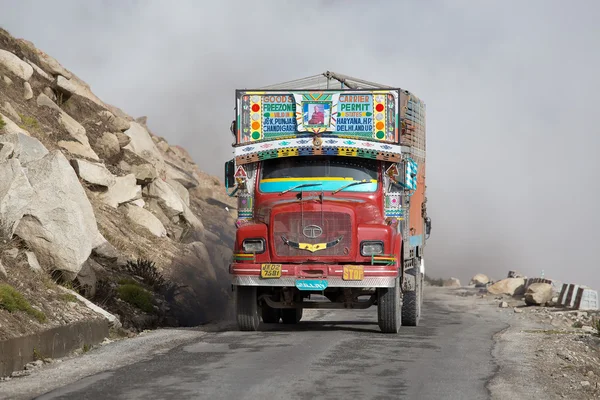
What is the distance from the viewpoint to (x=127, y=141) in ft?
107

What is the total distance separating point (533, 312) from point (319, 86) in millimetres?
10649

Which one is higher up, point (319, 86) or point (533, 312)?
point (319, 86)

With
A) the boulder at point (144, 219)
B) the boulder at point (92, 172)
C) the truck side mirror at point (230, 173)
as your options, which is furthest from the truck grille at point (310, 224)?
the boulder at point (144, 219)

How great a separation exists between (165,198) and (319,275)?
1522cm

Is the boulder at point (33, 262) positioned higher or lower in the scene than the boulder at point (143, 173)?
lower

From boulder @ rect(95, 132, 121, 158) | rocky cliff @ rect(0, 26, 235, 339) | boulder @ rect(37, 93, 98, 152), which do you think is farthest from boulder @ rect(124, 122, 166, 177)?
boulder @ rect(37, 93, 98, 152)

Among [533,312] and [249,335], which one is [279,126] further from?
[533,312]

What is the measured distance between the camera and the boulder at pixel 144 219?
27231mm

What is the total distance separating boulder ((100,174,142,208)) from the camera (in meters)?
26.7

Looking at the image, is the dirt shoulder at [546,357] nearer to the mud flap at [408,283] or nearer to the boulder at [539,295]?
the mud flap at [408,283]

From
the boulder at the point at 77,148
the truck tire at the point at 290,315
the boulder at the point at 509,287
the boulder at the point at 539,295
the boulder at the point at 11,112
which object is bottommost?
the boulder at the point at 509,287

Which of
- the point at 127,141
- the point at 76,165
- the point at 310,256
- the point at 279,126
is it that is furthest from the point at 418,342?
the point at 127,141

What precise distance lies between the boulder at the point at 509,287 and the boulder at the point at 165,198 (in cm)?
1246

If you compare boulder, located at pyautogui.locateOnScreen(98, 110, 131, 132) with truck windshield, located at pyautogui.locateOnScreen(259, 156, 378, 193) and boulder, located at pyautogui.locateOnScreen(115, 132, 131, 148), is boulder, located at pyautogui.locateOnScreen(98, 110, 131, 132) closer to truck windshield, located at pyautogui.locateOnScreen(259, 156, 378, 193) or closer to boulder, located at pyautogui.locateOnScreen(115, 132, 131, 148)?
boulder, located at pyautogui.locateOnScreen(115, 132, 131, 148)
